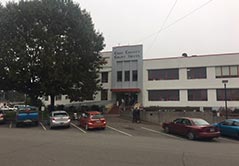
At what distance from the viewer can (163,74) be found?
4034 cm

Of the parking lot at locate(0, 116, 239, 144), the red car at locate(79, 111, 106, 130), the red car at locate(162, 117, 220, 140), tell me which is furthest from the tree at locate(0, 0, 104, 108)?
the red car at locate(162, 117, 220, 140)

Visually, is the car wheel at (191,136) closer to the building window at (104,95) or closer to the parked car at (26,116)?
the parked car at (26,116)

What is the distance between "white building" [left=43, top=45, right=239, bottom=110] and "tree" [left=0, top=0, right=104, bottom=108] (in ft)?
A: 29.8

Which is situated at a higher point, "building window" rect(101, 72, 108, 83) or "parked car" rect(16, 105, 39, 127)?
"building window" rect(101, 72, 108, 83)

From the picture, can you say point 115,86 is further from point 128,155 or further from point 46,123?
point 128,155

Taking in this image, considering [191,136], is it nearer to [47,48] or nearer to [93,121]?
[93,121]

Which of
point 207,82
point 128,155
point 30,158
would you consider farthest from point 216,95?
point 30,158

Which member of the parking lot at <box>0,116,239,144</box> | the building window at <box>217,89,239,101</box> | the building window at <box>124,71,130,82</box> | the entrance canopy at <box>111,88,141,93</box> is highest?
the building window at <box>124,71,130,82</box>

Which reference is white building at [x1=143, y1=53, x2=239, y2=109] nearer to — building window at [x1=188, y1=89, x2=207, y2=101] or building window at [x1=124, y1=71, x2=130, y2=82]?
building window at [x1=188, y1=89, x2=207, y2=101]

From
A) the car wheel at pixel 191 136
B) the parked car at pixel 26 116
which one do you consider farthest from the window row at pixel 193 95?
the parked car at pixel 26 116

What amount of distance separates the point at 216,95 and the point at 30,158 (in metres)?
32.3

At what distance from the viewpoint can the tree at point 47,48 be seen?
29000mm

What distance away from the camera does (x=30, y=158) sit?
957 centimetres

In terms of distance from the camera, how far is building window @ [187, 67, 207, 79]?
3819 centimetres
